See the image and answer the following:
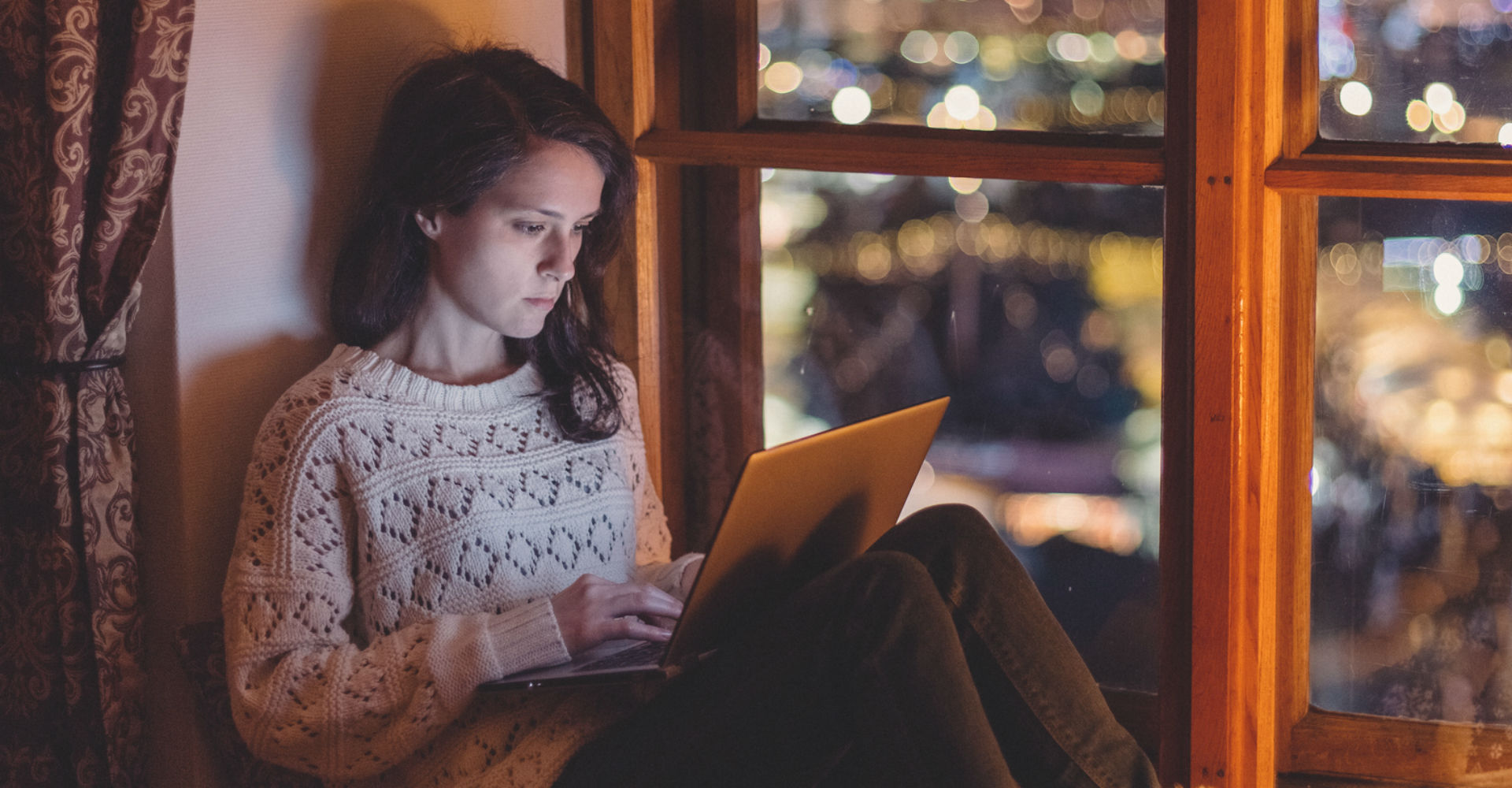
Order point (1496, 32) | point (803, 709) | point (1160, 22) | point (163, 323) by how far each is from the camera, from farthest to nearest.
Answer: point (1160, 22), point (1496, 32), point (163, 323), point (803, 709)

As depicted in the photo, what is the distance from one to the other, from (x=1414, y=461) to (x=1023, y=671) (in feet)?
2.17

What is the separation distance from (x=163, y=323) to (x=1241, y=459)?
4.17 feet

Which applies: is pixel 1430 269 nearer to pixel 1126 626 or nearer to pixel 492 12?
pixel 1126 626

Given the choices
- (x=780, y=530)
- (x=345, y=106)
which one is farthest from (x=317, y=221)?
(x=780, y=530)

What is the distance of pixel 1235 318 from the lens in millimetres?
1548

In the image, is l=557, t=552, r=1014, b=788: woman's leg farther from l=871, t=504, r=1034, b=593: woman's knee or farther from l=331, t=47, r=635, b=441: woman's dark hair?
l=331, t=47, r=635, b=441: woman's dark hair

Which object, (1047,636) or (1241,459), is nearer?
(1047,636)

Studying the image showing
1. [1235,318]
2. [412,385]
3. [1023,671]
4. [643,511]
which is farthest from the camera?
[643,511]

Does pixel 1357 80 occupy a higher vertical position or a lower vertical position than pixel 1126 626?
higher

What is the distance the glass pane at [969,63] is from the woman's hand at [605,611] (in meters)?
0.81

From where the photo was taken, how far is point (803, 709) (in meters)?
1.27

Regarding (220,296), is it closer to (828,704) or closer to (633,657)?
(633,657)

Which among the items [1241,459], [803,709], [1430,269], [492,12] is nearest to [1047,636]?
[803,709]

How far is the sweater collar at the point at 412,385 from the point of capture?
4.69 ft
